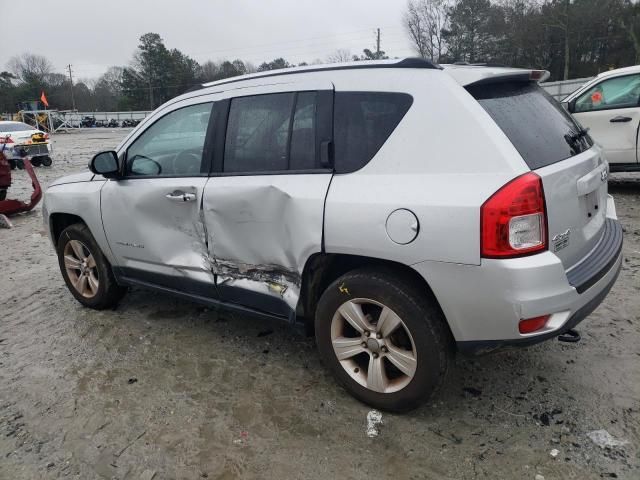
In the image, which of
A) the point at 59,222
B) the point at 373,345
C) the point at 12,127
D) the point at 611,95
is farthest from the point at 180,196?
the point at 12,127

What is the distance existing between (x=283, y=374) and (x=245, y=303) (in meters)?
→ 0.53

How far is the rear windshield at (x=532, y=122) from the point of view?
2.40m

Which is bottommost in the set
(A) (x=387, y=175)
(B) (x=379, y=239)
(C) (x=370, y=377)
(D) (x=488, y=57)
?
(C) (x=370, y=377)

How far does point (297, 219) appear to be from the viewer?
2.76m

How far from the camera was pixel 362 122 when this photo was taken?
8.75ft

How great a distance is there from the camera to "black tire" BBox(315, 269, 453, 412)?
246cm

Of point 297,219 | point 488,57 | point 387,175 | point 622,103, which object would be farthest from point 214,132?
point 488,57

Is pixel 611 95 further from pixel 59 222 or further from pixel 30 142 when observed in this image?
pixel 30 142

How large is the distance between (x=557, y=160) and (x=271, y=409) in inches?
80.8

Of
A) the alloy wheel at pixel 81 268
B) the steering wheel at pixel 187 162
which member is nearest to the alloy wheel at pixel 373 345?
the steering wheel at pixel 187 162

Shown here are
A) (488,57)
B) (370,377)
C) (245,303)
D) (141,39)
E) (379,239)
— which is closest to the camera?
(379,239)

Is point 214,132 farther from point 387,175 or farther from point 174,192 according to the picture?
point 387,175

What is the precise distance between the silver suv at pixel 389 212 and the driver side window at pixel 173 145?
18 mm

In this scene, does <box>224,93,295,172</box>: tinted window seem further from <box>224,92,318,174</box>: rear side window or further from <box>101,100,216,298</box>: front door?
<box>101,100,216,298</box>: front door
